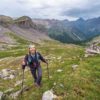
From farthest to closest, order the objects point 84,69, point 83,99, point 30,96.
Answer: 1. point 84,69
2. point 30,96
3. point 83,99

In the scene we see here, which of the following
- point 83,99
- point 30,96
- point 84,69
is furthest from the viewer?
point 84,69

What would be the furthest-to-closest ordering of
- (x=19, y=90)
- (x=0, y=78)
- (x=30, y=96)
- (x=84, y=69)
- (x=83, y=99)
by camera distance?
(x=0, y=78) < (x=84, y=69) < (x=19, y=90) < (x=30, y=96) < (x=83, y=99)

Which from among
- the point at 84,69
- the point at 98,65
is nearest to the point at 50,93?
the point at 84,69

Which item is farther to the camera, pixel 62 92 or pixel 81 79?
pixel 81 79

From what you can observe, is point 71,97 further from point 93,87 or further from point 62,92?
point 93,87

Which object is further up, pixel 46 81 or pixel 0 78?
pixel 46 81

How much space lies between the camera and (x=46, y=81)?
24906 millimetres

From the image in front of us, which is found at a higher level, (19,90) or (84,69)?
(84,69)

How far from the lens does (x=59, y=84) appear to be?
74.4ft

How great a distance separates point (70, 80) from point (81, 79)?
3.53 feet

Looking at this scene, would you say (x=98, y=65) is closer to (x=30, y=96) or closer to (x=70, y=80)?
(x=70, y=80)

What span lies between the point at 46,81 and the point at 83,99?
4.97 metres

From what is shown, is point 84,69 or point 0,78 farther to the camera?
point 0,78

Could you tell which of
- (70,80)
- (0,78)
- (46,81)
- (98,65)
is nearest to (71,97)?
(70,80)
